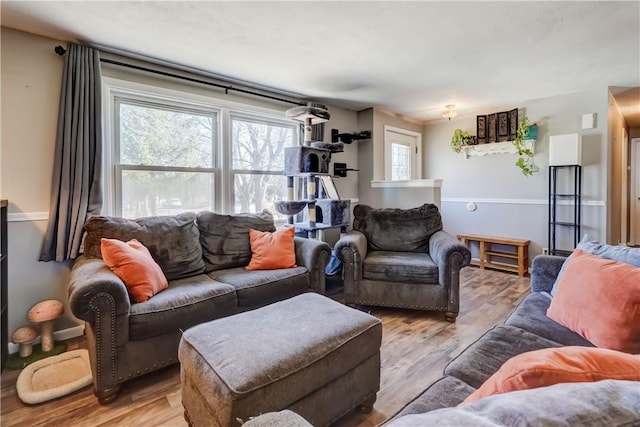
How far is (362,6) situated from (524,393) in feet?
6.87

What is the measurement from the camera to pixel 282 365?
120cm

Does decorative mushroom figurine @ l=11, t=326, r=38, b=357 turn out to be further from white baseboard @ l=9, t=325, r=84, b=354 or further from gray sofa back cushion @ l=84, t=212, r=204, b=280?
gray sofa back cushion @ l=84, t=212, r=204, b=280

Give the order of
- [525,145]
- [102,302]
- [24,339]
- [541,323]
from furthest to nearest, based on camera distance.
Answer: [525,145], [24,339], [102,302], [541,323]

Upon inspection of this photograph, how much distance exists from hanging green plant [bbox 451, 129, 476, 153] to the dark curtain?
14.3ft

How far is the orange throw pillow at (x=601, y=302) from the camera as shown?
1.19 m

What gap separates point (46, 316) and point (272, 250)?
1.57m

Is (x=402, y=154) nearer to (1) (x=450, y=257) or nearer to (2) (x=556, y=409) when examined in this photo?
(1) (x=450, y=257)

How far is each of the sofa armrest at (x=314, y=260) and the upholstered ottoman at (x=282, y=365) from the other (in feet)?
3.11

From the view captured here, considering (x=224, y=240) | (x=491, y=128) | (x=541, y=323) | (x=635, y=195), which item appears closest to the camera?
(x=541, y=323)

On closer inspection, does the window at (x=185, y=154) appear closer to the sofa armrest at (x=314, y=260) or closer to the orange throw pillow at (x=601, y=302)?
the sofa armrest at (x=314, y=260)

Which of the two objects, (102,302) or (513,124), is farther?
(513,124)

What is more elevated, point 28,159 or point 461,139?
point 461,139

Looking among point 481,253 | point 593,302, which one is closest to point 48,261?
point 593,302

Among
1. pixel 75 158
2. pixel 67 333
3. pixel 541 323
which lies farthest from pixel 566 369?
pixel 67 333
